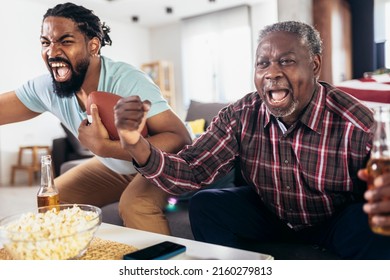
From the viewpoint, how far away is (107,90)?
3.69 feet

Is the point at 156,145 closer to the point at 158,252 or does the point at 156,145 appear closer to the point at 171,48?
the point at 158,252

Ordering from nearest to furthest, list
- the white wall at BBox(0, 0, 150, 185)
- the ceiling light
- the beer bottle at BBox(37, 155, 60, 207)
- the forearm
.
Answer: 1. the beer bottle at BBox(37, 155, 60, 207)
2. the forearm
3. the white wall at BBox(0, 0, 150, 185)
4. the ceiling light

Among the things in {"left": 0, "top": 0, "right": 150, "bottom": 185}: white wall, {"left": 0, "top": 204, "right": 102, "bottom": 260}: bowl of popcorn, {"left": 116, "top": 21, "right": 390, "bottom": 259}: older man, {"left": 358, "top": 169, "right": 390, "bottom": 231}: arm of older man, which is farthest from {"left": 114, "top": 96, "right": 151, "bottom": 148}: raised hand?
{"left": 0, "top": 0, "right": 150, "bottom": 185}: white wall

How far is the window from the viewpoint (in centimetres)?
446

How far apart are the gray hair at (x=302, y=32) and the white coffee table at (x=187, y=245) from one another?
1.68 feet

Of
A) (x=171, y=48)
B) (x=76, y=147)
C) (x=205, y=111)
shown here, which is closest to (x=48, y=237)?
(x=205, y=111)

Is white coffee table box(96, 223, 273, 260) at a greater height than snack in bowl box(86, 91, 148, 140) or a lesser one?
lesser

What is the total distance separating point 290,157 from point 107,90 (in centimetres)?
55

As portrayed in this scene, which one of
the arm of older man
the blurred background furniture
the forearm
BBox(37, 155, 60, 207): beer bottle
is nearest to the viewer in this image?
the arm of older man

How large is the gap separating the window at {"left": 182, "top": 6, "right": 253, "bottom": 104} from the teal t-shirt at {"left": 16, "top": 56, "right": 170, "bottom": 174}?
3.36 m

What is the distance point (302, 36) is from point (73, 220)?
2.12 ft

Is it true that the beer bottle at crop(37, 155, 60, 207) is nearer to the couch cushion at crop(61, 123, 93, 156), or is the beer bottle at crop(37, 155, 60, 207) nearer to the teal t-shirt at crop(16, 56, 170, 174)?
the teal t-shirt at crop(16, 56, 170, 174)

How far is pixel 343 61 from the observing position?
3.90 m

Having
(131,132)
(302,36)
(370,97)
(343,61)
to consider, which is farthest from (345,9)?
(131,132)
